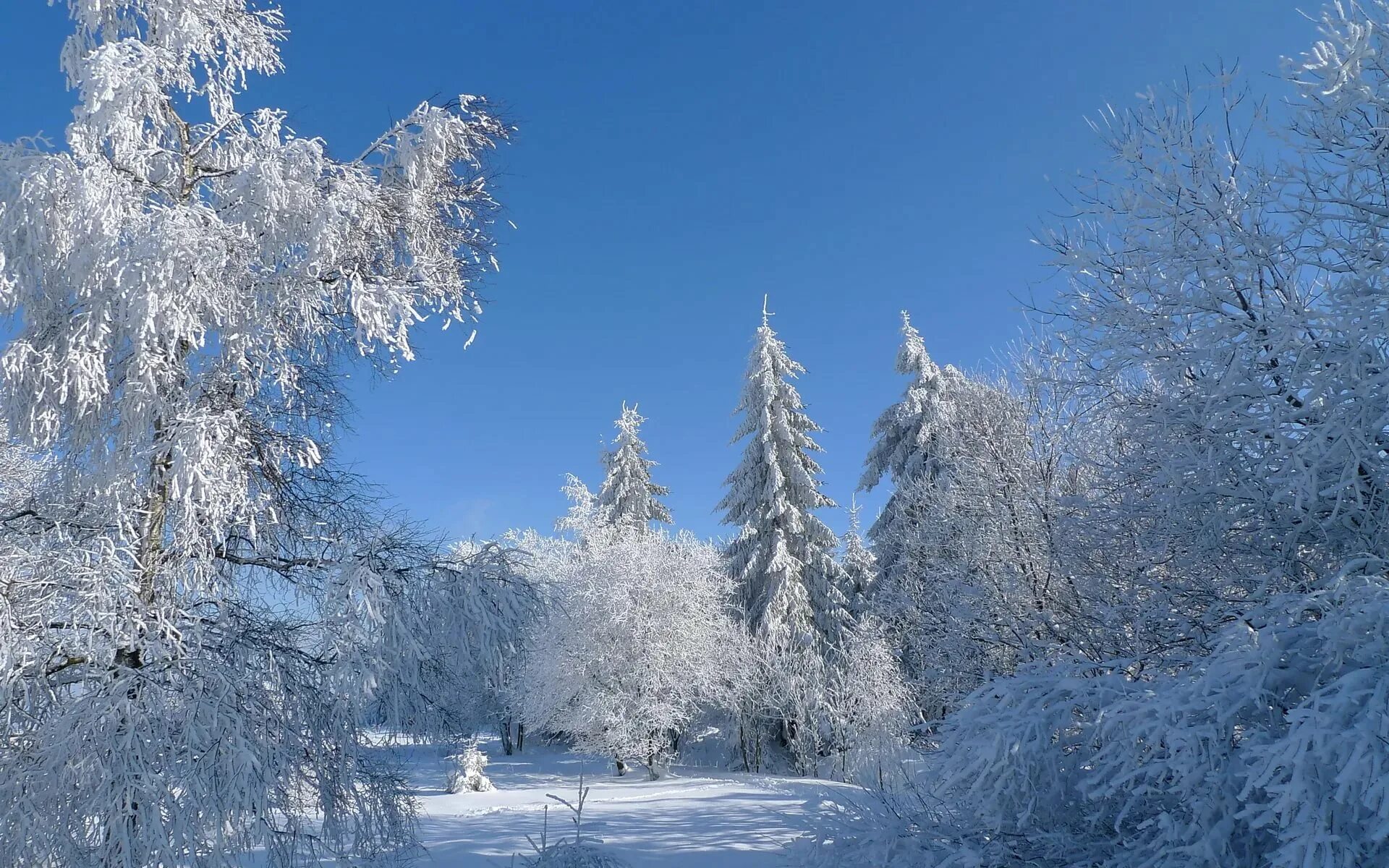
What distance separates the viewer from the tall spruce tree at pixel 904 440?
19875mm

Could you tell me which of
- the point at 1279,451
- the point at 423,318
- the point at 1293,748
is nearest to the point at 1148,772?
the point at 1293,748

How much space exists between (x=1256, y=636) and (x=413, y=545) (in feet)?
17.1

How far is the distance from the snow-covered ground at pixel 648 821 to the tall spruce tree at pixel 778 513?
614cm

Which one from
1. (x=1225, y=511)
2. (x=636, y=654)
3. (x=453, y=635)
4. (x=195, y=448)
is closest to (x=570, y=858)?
(x=453, y=635)

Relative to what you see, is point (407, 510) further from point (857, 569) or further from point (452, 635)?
point (857, 569)

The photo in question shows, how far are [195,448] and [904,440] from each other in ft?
61.9

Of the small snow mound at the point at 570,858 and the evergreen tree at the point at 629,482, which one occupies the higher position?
the evergreen tree at the point at 629,482

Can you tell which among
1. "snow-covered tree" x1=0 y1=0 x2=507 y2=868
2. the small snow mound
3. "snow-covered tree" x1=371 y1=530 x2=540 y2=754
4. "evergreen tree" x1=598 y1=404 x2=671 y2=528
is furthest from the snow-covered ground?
"evergreen tree" x1=598 y1=404 x2=671 y2=528

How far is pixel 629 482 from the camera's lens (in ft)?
98.1

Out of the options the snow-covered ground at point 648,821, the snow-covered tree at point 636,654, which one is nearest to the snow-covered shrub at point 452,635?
the snow-covered ground at point 648,821

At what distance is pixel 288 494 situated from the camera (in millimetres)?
5785

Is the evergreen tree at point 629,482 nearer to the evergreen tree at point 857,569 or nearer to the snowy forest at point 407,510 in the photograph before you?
the evergreen tree at point 857,569

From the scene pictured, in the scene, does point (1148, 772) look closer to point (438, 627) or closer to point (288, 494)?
point (438, 627)

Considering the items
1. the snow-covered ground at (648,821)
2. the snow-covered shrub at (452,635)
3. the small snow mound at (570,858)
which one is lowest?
the snow-covered ground at (648,821)
